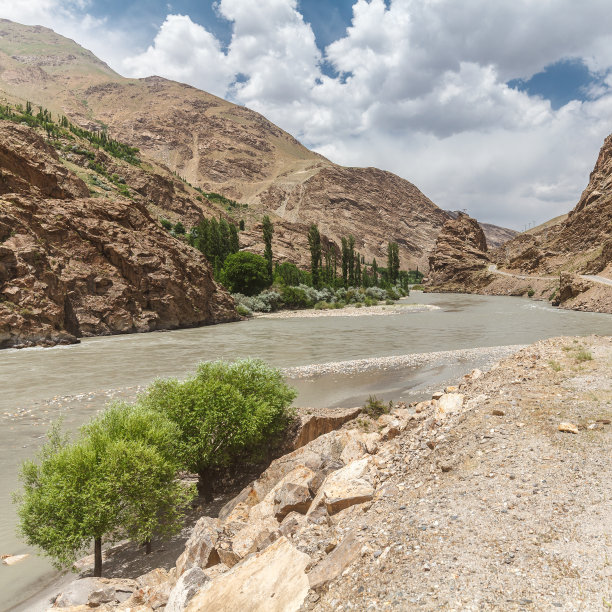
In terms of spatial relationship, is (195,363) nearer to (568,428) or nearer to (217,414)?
(217,414)

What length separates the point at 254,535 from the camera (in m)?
5.82

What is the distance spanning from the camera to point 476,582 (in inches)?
133

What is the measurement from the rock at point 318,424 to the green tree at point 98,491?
11.7 ft

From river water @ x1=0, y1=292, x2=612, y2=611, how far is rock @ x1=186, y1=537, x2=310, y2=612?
13.0 ft

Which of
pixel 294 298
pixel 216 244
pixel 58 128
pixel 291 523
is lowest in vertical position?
pixel 291 523

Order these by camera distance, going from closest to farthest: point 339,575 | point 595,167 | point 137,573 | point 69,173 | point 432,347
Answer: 1. point 339,575
2. point 137,573
3. point 432,347
4. point 69,173
5. point 595,167

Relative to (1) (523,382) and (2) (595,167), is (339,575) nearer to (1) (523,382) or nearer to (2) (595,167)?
(1) (523,382)

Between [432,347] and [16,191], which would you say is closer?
[432,347]

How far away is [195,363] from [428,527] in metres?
20.1

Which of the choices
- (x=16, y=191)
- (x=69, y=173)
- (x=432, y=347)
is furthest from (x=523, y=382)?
(x=69, y=173)

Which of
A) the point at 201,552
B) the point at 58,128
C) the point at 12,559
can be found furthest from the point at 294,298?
the point at 58,128

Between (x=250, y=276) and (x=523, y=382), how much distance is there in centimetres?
5195

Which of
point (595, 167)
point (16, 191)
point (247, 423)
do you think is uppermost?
point (595, 167)

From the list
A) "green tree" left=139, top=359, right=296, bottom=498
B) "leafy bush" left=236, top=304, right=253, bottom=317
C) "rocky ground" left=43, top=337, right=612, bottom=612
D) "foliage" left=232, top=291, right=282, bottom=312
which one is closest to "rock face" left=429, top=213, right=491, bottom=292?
"foliage" left=232, top=291, right=282, bottom=312
